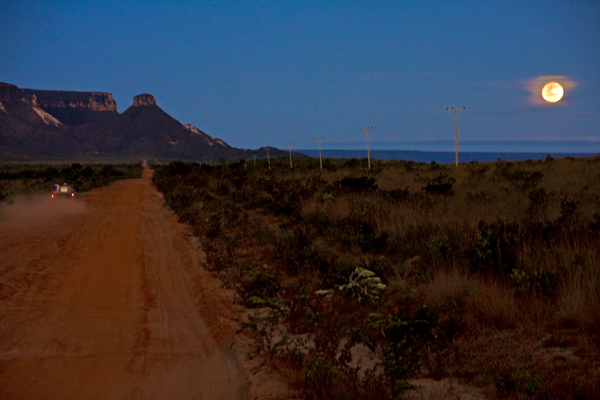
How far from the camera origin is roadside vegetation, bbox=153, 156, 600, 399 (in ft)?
15.1

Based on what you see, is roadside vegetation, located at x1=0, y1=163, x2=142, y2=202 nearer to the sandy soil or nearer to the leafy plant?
the sandy soil

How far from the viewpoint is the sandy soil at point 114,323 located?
196 inches

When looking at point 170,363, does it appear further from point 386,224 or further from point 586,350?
point 386,224

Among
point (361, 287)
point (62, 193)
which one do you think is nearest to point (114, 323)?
point (361, 287)

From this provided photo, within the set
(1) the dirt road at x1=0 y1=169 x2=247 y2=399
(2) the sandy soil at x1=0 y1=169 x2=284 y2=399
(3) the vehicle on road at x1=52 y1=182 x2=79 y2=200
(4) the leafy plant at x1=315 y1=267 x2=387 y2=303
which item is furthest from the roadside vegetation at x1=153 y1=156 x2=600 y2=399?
(3) the vehicle on road at x1=52 y1=182 x2=79 y2=200

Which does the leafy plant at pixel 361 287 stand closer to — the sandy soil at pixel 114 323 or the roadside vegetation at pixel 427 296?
the roadside vegetation at pixel 427 296

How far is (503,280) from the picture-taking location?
6742 millimetres

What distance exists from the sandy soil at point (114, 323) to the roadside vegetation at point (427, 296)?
58 cm

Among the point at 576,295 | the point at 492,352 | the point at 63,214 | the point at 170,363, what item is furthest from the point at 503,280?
the point at 63,214

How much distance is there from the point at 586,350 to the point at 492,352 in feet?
2.83

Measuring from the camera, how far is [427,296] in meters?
6.46

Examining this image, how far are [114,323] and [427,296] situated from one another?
449 cm

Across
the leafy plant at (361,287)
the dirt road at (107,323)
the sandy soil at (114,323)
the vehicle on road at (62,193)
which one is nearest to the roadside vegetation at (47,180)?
the vehicle on road at (62,193)

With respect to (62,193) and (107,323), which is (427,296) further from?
(62,193)
